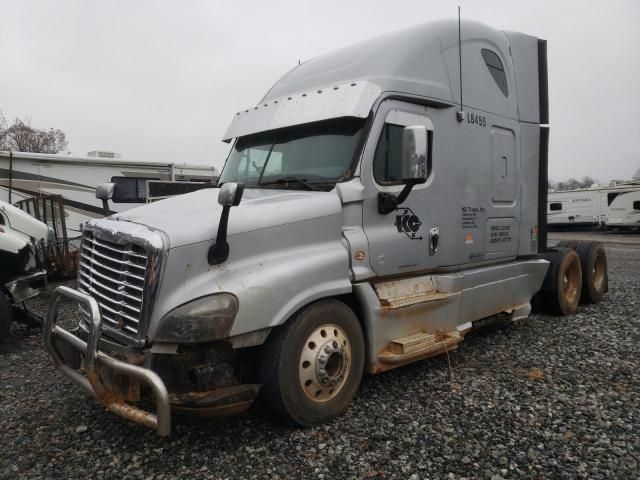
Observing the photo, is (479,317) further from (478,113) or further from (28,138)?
(28,138)

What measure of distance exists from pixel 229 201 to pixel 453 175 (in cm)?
275

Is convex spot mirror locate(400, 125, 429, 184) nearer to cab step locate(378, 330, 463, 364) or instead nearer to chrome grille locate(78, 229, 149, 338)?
cab step locate(378, 330, 463, 364)

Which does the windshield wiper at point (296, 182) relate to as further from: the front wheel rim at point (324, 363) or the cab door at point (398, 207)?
the front wheel rim at point (324, 363)

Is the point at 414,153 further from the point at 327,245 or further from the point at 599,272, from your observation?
the point at 599,272

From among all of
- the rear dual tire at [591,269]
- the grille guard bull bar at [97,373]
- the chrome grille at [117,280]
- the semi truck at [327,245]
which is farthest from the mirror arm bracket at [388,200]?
the rear dual tire at [591,269]

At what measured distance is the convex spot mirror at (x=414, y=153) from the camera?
3699 mm


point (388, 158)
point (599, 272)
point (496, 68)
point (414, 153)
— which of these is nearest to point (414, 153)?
point (414, 153)

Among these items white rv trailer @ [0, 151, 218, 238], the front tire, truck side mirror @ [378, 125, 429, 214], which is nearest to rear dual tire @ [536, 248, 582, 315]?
truck side mirror @ [378, 125, 429, 214]

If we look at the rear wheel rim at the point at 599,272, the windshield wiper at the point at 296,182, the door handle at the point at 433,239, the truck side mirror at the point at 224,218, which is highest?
the windshield wiper at the point at 296,182

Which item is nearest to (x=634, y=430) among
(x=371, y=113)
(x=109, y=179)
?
(x=371, y=113)

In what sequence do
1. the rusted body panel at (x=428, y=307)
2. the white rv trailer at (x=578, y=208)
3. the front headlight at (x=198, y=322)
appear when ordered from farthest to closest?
the white rv trailer at (x=578, y=208)
the rusted body panel at (x=428, y=307)
the front headlight at (x=198, y=322)

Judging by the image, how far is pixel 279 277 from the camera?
11.0 feet

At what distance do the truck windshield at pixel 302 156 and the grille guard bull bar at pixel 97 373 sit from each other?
6.28 feet

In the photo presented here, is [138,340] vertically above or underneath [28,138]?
underneath
